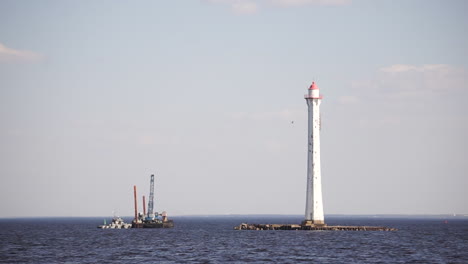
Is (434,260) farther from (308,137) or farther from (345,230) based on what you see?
(345,230)

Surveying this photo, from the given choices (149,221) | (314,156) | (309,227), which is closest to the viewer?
(314,156)

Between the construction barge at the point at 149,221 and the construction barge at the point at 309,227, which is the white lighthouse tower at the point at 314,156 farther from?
the construction barge at the point at 149,221

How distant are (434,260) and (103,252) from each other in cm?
3731

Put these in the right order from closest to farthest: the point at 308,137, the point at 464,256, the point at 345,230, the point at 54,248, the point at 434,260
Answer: the point at 434,260
the point at 464,256
the point at 54,248
the point at 308,137
the point at 345,230

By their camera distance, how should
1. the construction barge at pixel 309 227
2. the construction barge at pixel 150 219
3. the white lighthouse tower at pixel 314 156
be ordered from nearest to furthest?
the white lighthouse tower at pixel 314 156
the construction barge at pixel 309 227
the construction barge at pixel 150 219

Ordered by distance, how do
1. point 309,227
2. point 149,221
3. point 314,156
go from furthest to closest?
point 149,221, point 309,227, point 314,156

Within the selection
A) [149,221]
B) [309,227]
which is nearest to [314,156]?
[309,227]

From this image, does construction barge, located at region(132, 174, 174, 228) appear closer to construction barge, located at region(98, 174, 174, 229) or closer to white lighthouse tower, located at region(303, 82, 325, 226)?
construction barge, located at region(98, 174, 174, 229)

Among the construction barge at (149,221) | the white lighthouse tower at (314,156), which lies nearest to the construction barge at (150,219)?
the construction barge at (149,221)

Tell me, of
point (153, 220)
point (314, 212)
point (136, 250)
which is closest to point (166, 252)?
point (136, 250)

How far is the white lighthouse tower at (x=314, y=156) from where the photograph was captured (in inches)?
4722

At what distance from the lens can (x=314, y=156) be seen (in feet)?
394

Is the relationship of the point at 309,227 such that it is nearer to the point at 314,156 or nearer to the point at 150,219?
the point at 314,156

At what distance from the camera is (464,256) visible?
280ft
